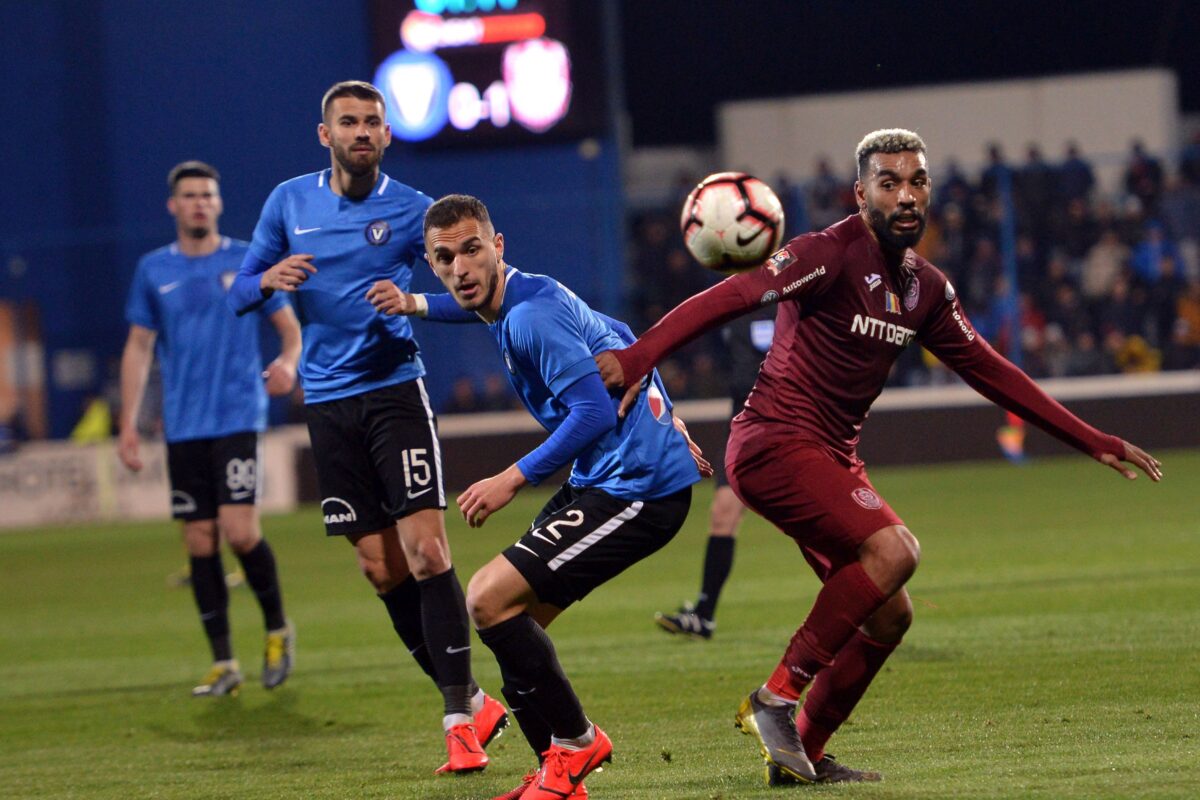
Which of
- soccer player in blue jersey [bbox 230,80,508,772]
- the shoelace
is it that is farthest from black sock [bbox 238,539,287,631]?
the shoelace

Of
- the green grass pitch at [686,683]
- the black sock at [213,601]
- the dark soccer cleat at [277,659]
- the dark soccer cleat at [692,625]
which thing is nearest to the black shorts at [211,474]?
the black sock at [213,601]

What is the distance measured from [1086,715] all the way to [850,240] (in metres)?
2.04

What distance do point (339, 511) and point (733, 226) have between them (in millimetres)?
2084

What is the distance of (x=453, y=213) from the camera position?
15.9ft

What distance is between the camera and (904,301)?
193 inches

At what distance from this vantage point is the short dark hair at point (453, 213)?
4.84 meters

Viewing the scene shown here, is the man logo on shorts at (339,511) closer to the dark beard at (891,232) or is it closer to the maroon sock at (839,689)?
the maroon sock at (839,689)

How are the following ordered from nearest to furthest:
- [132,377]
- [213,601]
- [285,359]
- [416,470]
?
[416,470], [285,359], [213,601], [132,377]

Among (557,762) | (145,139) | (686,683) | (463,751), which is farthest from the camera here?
(145,139)

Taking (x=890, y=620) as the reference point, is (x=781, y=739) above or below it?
below

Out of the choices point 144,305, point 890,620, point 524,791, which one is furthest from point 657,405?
point 144,305

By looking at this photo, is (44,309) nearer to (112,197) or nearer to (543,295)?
(112,197)

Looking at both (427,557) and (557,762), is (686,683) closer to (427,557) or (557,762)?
(427,557)

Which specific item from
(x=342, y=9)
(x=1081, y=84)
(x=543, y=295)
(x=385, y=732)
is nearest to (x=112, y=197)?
(x=342, y=9)
